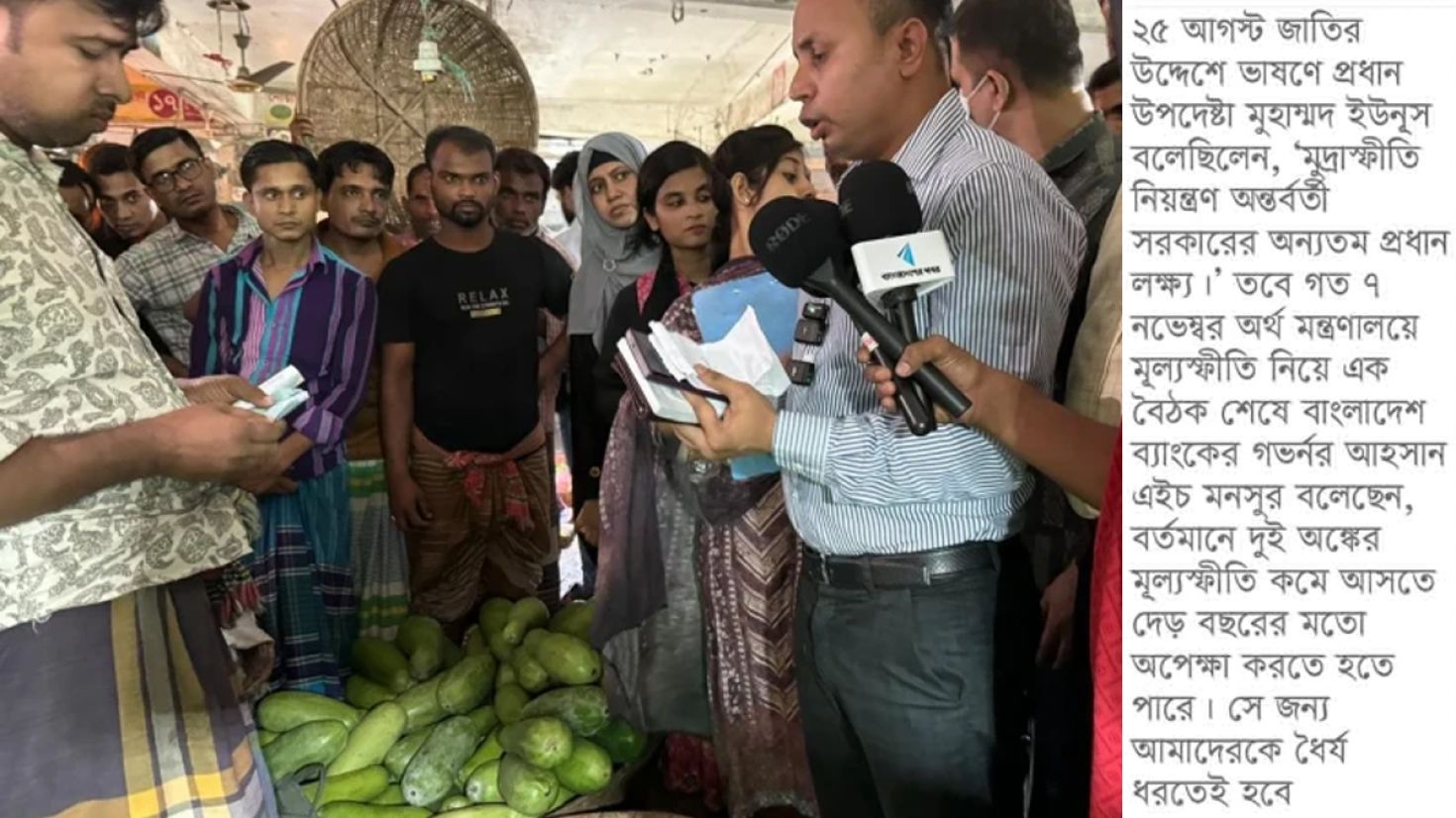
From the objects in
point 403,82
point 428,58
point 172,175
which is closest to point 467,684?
point 172,175

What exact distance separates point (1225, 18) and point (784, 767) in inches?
64.1

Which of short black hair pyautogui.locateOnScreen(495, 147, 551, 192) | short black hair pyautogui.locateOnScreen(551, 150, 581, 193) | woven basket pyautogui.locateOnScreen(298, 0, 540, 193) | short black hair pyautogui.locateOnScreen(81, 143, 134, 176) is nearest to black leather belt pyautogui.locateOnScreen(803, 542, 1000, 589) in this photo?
short black hair pyautogui.locateOnScreen(495, 147, 551, 192)

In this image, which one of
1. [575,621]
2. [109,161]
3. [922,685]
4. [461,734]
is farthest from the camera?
[109,161]

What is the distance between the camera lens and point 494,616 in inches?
84.9

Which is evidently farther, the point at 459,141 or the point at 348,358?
the point at 459,141

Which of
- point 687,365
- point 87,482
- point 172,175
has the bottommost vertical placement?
point 87,482

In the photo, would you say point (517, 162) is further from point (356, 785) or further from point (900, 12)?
point (900, 12)

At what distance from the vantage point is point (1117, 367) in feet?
3.39

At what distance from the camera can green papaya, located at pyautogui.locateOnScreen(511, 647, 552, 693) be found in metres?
1.93

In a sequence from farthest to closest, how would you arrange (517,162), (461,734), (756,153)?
(517,162)
(756,153)
(461,734)

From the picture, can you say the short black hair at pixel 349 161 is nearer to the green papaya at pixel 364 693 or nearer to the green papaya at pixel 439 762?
the green papaya at pixel 364 693

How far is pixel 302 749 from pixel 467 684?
339mm

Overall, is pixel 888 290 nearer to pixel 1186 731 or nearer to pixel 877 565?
pixel 877 565

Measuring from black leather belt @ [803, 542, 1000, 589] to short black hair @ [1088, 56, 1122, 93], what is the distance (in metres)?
0.87
